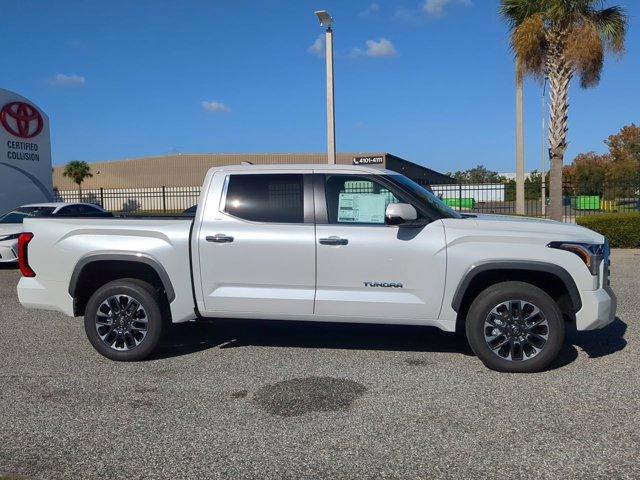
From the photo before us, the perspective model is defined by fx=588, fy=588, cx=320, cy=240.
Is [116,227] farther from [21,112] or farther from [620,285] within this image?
[21,112]

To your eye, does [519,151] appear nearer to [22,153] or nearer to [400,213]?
[22,153]

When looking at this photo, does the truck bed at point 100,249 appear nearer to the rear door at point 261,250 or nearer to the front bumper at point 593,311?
the rear door at point 261,250

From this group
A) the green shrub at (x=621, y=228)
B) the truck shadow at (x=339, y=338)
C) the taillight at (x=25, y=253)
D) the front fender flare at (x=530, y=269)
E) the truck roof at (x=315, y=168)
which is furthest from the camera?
the green shrub at (x=621, y=228)

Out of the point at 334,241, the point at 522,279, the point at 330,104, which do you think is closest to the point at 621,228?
the point at 330,104

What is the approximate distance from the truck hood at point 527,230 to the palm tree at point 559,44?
11.7m

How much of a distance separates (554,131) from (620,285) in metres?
8.51

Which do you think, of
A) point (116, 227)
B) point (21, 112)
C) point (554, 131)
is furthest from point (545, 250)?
point (21, 112)

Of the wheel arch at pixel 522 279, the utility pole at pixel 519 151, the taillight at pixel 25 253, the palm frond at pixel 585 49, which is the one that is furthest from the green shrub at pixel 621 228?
the taillight at pixel 25 253

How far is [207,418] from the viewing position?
14.3ft

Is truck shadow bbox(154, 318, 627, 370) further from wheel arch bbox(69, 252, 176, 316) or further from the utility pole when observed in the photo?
the utility pole

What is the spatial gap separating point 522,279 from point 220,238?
9.19 feet

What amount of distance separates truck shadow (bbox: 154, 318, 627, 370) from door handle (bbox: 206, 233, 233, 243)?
1.26 m

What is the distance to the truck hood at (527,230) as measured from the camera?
16.8 ft

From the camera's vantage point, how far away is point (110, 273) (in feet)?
19.7
